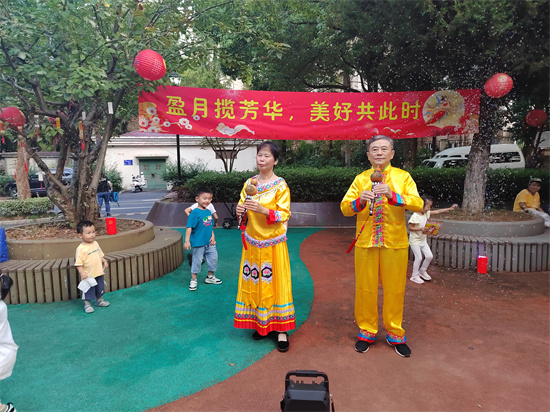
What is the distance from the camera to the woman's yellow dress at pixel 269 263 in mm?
3332

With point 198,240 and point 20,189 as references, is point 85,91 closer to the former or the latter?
point 198,240

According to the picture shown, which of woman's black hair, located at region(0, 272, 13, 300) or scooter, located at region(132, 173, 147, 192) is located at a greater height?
scooter, located at region(132, 173, 147, 192)

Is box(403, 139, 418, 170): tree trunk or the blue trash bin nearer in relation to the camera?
the blue trash bin

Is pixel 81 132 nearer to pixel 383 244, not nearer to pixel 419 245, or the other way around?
pixel 383 244

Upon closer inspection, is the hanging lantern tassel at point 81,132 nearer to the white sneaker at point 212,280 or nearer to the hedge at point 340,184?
the white sneaker at point 212,280

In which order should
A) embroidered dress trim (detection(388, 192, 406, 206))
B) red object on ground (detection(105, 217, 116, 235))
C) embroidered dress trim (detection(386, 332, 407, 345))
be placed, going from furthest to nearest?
red object on ground (detection(105, 217, 116, 235)) → embroidered dress trim (detection(386, 332, 407, 345)) → embroidered dress trim (detection(388, 192, 406, 206))

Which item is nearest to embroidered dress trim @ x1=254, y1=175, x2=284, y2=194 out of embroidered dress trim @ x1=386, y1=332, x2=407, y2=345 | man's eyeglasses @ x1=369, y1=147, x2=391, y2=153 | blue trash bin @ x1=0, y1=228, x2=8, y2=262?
man's eyeglasses @ x1=369, y1=147, x2=391, y2=153

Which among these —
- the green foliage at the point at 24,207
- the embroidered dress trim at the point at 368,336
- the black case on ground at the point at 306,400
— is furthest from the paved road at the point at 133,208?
the black case on ground at the point at 306,400

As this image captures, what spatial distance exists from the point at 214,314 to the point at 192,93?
453 centimetres

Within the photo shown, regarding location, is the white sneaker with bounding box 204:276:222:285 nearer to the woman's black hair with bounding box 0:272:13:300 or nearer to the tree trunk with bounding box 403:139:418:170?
the woman's black hair with bounding box 0:272:13:300

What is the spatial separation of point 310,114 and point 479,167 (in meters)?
3.37

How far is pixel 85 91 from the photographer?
4.64 meters

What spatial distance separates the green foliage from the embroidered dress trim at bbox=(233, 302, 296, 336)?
411 inches

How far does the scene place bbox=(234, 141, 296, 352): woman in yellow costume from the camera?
332cm
